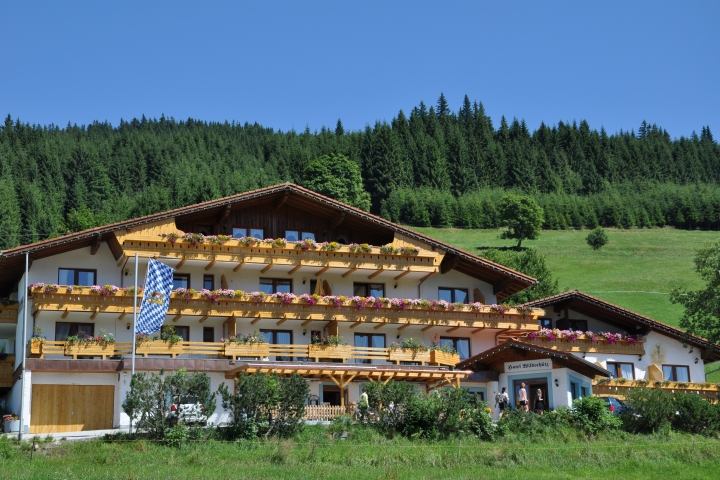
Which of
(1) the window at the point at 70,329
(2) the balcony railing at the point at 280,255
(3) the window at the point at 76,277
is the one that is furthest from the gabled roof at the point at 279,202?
(1) the window at the point at 70,329

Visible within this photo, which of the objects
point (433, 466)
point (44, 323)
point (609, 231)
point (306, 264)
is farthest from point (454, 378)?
point (609, 231)

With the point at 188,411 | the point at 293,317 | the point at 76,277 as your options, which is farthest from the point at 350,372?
the point at 76,277

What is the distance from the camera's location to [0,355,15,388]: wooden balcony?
45.8 meters

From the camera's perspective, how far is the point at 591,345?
51.0 metres

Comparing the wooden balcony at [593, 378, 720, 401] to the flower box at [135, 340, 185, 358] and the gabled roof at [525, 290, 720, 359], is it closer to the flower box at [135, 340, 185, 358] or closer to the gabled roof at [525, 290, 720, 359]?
the gabled roof at [525, 290, 720, 359]

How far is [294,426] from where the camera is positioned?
35219 mm

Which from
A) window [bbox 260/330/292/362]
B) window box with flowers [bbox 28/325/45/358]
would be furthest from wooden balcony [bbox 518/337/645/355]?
window box with flowers [bbox 28/325/45/358]

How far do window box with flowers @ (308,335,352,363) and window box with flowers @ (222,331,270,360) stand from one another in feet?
7.12

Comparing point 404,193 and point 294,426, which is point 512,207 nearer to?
point 404,193

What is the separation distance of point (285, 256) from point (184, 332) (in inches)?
238

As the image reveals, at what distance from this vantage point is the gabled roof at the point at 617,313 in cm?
5147

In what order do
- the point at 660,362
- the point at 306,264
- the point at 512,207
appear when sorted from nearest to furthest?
the point at 306,264
the point at 660,362
the point at 512,207

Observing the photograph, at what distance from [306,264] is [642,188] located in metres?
160

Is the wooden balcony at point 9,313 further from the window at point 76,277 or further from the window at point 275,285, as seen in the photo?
the window at point 275,285
